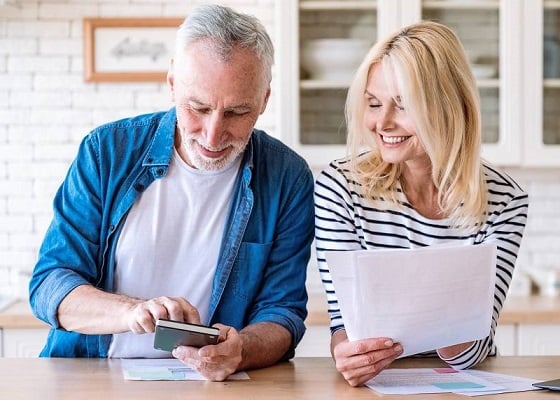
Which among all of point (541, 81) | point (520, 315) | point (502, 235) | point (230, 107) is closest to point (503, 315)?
point (520, 315)

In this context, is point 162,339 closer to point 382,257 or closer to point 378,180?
point 382,257

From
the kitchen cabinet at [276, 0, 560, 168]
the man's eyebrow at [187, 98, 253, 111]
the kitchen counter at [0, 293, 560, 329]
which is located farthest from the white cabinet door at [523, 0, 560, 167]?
the man's eyebrow at [187, 98, 253, 111]

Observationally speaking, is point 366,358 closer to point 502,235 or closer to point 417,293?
point 417,293

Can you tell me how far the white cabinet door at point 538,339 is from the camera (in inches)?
137

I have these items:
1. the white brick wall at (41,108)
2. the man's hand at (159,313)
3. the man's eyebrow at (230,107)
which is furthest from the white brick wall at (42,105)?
the man's hand at (159,313)

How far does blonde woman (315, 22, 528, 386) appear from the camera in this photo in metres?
2.25

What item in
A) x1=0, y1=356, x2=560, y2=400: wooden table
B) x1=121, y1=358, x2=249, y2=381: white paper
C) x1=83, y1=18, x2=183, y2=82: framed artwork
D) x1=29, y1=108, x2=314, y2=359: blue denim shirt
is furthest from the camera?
x1=83, y1=18, x2=183, y2=82: framed artwork

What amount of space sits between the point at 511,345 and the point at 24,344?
1.74 metres

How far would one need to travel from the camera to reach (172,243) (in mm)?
2277


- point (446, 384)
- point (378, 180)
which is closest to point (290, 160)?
point (378, 180)

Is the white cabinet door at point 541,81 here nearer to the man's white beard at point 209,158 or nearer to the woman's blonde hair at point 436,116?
the woman's blonde hair at point 436,116

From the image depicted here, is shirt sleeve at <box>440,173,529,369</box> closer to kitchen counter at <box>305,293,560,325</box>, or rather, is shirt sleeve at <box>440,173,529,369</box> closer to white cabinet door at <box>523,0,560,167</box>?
kitchen counter at <box>305,293,560,325</box>

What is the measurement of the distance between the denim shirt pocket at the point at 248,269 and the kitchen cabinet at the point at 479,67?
1.45m

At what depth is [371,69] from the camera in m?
2.30
